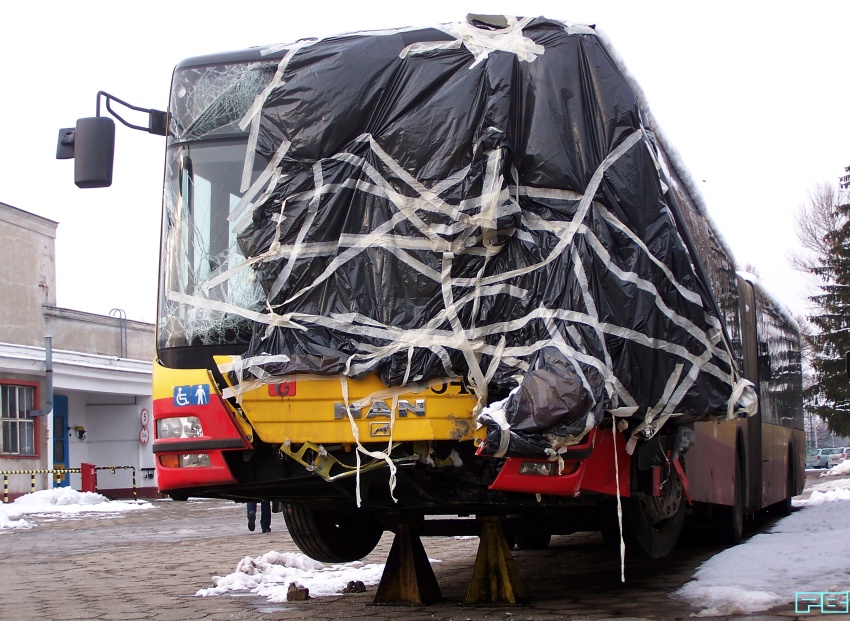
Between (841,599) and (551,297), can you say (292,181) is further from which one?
(841,599)

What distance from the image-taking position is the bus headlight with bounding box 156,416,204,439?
6008mm

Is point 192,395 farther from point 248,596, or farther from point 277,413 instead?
point 248,596

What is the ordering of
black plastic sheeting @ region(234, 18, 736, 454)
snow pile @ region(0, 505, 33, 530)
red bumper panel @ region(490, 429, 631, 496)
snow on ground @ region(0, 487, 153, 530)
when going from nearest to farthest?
1. red bumper panel @ region(490, 429, 631, 496)
2. black plastic sheeting @ region(234, 18, 736, 454)
3. snow pile @ region(0, 505, 33, 530)
4. snow on ground @ region(0, 487, 153, 530)

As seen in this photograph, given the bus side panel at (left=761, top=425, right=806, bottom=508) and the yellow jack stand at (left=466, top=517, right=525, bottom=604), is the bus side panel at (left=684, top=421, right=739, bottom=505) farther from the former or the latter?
the bus side panel at (left=761, top=425, right=806, bottom=508)

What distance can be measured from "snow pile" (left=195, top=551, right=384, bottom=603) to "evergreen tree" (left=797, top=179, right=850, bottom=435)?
131ft

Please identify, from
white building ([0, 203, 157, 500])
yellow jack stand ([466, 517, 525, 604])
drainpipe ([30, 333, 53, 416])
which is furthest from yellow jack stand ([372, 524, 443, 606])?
drainpipe ([30, 333, 53, 416])

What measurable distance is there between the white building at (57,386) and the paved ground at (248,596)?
1167cm

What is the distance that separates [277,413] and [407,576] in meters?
1.87

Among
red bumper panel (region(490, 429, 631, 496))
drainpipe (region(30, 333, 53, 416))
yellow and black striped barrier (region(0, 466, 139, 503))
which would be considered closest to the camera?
red bumper panel (region(490, 429, 631, 496))

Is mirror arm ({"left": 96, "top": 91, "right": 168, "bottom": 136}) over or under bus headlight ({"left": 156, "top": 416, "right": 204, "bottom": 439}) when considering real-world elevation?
over

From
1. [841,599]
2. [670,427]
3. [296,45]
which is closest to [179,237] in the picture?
[296,45]

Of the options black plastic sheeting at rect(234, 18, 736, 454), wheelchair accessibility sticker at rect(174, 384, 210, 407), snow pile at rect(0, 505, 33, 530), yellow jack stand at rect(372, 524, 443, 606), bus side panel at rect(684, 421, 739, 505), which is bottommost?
snow pile at rect(0, 505, 33, 530)

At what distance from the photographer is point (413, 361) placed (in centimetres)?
556

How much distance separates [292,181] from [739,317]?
587 centimetres
